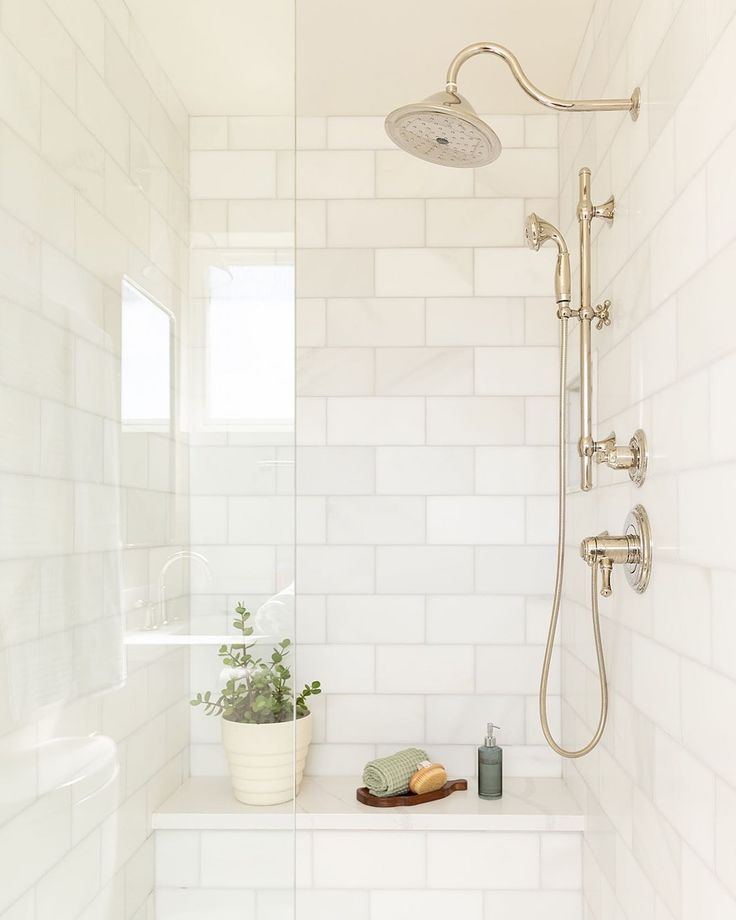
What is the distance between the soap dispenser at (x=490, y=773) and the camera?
2.27m

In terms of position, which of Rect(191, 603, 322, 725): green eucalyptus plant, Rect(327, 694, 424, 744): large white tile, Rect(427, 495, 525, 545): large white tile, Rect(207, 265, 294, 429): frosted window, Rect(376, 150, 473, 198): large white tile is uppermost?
Rect(376, 150, 473, 198): large white tile

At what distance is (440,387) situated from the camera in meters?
2.53

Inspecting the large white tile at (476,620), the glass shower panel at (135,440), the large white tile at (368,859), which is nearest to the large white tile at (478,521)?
the large white tile at (476,620)

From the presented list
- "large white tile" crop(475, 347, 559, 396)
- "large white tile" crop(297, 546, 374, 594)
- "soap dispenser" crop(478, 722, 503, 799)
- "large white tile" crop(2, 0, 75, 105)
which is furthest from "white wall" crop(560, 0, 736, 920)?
"large white tile" crop(2, 0, 75, 105)

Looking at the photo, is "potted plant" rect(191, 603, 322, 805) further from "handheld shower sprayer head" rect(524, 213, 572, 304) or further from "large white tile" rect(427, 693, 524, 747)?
"large white tile" rect(427, 693, 524, 747)

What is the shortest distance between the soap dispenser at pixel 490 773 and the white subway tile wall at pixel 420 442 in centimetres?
18

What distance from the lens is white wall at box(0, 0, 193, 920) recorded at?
0.97 meters

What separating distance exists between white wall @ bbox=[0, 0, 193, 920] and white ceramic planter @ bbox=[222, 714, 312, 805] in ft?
0.21

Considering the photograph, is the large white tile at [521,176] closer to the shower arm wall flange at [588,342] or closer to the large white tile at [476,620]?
the shower arm wall flange at [588,342]

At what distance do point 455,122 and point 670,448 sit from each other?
66 centimetres

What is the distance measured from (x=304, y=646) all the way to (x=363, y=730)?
281 millimetres

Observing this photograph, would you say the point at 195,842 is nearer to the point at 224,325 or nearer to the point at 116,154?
the point at 224,325

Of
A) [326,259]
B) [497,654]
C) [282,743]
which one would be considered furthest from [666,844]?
[326,259]

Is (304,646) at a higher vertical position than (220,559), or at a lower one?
lower
